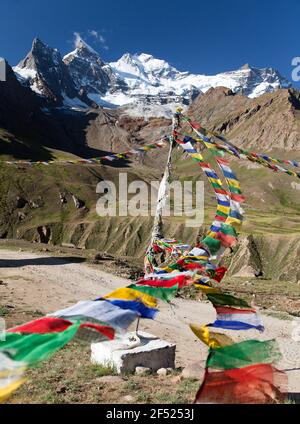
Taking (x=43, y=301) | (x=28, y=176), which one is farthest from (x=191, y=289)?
(x=28, y=176)

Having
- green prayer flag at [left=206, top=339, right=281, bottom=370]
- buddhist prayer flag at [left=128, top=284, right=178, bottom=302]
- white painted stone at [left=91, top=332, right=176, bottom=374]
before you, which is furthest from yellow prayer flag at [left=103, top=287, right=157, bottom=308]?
white painted stone at [left=91, top=332, right=176, bottom=374]

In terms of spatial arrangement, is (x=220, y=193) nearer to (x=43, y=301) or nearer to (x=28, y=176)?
(x=43, y=301)

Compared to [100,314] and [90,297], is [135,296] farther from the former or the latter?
[90,297]

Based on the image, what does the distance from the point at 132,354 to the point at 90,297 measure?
14676 mm

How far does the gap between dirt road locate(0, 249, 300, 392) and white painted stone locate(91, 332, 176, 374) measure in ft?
7.04

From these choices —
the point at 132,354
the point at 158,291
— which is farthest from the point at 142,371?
the point at 158,291

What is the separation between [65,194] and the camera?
120 meters

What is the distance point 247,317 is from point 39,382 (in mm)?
5261

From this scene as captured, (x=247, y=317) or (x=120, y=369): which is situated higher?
(x=247, y=317)

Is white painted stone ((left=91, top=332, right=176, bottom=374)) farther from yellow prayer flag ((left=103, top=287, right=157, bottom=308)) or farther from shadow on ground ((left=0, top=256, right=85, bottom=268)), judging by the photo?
shadow on ground ((left=0, top=256, right=85, bottom=268))

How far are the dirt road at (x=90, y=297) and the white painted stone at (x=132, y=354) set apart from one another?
214cm

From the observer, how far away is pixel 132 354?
1096cm

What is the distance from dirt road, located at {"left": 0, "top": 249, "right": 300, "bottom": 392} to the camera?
16250 millimetres

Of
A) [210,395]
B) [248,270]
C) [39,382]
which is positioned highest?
[210,395]
